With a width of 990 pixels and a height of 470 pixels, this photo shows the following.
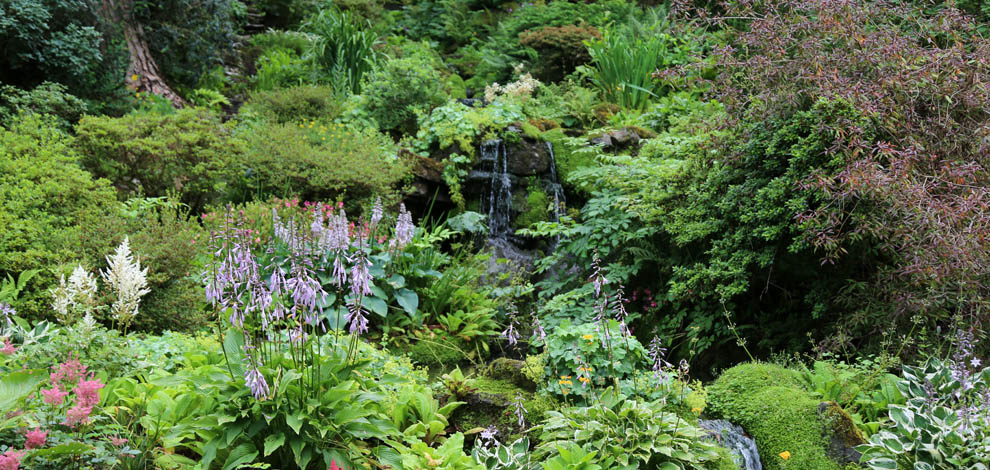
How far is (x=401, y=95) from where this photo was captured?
953 centimetres

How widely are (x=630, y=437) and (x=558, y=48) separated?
9292 mm

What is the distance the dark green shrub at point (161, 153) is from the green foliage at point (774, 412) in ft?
19.1

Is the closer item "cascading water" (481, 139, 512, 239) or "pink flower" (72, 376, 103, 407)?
"pink flower" (72, 376, 103, 407)

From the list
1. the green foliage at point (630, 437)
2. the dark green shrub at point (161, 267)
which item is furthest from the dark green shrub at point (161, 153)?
the green foliage at point (630, 437)

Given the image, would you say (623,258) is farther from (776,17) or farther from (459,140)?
(459,140)

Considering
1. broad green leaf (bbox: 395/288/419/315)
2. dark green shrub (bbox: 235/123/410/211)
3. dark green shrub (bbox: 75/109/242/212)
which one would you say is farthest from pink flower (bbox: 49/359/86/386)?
dark green shrub (bbox: 75/109/242/212)

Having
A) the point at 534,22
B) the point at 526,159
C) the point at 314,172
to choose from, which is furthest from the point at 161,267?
the point at 534,22

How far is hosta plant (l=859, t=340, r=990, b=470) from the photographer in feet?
9.57

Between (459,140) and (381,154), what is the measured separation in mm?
1019

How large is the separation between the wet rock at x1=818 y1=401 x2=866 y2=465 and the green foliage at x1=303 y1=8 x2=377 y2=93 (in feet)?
31.1

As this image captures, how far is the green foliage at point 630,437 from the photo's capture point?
300 centimetres

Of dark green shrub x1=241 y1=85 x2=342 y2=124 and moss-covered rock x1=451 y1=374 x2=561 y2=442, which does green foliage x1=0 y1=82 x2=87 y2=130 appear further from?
moss-covered rock x1=451 y1=374 x2=561 y2=442

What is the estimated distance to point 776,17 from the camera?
497 centimetres

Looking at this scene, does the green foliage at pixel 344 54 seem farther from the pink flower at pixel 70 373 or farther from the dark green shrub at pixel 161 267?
the pink flower at pixel 70 373
